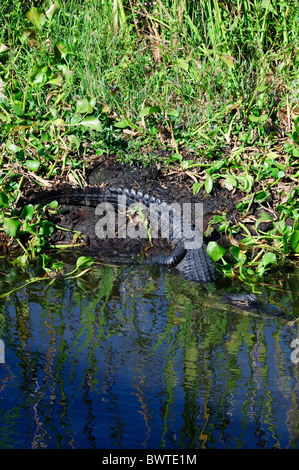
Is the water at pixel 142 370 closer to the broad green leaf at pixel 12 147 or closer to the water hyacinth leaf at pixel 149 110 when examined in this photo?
the broad green leaf at pixel 12 147

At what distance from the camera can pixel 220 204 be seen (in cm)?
511

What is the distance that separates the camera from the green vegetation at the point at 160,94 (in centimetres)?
512

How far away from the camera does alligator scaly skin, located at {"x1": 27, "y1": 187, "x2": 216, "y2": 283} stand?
4.54 m

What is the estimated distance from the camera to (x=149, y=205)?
5.00m

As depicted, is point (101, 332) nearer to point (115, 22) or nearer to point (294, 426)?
point (294, 426)

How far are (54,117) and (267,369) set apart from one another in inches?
136

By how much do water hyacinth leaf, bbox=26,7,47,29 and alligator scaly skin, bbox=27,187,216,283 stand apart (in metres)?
1.93

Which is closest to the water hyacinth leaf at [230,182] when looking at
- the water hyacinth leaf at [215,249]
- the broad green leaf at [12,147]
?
the water hyacinth leaf at [215,249]

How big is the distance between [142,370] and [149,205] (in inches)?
93.8

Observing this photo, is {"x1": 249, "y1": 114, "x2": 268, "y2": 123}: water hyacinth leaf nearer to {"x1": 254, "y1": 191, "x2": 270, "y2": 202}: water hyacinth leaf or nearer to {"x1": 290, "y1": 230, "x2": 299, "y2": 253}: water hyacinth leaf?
{"x1": 254, "y1": 191, "x2": 270, "y2": 202}: water hyacinth leaf

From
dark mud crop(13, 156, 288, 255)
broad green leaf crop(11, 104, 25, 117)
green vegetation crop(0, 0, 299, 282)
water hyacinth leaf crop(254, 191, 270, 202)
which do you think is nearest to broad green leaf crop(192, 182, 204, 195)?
green vegetation crop(0, 0, 299, 282)

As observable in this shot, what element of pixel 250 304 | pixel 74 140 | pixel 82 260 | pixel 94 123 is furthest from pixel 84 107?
pixel 250 304

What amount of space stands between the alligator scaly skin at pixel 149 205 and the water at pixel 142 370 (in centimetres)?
56

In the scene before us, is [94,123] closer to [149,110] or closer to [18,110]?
[149,110]
